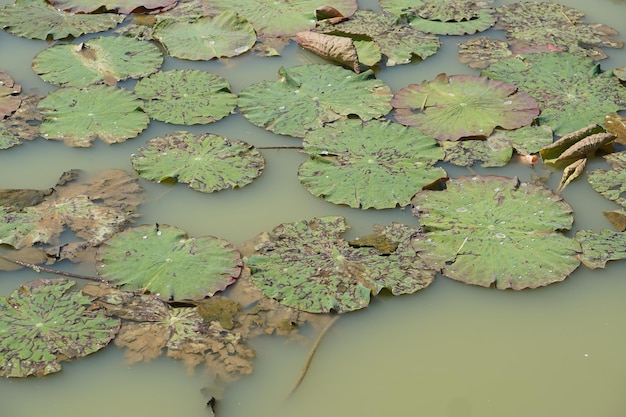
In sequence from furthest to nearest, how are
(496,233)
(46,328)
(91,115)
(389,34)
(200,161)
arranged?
(389,34), (91,115), (200,161), (496,233), (46,328)

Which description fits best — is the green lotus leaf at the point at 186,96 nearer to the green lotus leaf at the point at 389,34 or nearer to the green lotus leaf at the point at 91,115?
the green lotus leaf at the point at 91,115

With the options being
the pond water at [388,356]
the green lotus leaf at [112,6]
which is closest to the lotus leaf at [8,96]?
the pond water at [388,356]

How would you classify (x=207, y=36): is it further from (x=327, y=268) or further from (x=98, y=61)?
(x=327, y=268)

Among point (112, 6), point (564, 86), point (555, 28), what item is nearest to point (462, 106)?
point (564, 86)

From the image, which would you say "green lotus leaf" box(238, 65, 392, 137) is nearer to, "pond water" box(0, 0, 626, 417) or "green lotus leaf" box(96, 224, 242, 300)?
"pond water" box(0, 0, 626, 417)

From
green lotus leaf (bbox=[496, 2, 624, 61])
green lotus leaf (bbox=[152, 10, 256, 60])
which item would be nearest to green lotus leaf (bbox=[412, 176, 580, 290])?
green lotus leaf (bbox=[496, 2, 624, 61])

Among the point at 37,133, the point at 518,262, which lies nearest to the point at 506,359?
the point at 518,262
